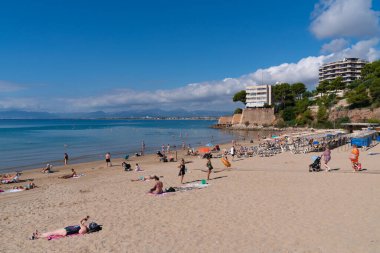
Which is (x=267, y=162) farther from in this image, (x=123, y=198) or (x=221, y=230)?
(x=221, y=230)

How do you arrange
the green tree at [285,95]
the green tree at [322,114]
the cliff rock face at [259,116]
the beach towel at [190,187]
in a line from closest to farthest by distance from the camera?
1. the beach towel at [190,187]
2. the green tree at [322,114]
3. the cliff rock face at [259,116]
4. the green tree at [285,95]

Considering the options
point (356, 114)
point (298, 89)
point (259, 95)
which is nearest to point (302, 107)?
point (298, 89)

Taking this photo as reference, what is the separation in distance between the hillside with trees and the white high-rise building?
1338 centimetres

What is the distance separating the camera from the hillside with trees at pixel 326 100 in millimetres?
65312

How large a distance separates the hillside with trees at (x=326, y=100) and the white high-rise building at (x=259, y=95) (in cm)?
1338

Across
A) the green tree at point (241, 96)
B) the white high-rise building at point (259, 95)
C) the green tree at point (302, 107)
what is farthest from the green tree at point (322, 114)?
the green tree at point (241, 96)

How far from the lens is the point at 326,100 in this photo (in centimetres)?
7575

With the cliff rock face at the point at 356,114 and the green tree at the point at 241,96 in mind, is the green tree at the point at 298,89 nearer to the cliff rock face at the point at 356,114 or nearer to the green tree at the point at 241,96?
the green tree at the point at 241,96

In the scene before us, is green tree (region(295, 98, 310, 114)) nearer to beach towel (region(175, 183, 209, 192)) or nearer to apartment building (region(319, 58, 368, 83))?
apartment building (region(319, 58, 368, 83))

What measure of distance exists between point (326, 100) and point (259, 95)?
40.6 metres

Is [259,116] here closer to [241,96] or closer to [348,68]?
[241,96]

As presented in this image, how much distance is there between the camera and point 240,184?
49.0 feet

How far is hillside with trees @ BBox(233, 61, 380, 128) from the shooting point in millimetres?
65312

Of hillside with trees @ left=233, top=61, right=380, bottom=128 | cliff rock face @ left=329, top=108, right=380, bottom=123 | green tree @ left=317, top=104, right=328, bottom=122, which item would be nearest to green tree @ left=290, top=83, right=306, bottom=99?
hillside with trees @ left=233, top=61, right=380, bottom=128
